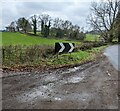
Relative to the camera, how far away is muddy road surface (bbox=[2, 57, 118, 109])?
689 cm

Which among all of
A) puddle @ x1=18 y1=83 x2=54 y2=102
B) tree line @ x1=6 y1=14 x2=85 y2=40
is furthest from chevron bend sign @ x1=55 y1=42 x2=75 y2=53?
tree line @ x1=6 y1=14 x2=85 y2=40

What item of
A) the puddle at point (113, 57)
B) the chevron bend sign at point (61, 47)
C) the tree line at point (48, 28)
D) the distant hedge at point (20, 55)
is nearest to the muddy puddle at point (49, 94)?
the distant hedge at point (20, 55)

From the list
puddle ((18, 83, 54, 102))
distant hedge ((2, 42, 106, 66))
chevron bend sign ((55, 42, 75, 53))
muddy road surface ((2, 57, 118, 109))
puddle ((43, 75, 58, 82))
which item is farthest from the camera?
chevron bend sign ((55, 42, 75, 53))

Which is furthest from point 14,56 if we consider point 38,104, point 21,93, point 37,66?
point 38,104

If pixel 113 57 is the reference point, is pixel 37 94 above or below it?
above

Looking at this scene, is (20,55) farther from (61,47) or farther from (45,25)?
(45,25)

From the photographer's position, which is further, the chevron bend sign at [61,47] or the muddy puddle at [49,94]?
the chevron bend sign at [61,47]

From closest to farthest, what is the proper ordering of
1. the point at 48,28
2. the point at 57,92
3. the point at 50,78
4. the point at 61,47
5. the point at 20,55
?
the point at 57,92 < the point at 50,78 < the point at 20,55 < the point at 61,47 < the point at 48,28

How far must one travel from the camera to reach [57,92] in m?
8.37

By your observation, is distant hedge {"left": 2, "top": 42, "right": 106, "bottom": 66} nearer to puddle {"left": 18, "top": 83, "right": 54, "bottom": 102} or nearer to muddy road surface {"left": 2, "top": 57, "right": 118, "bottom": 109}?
muddy road surface {"left": 2, "top": 57, "right": 118, "bottom": 109}

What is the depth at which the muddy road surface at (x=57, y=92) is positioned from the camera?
22.6ft

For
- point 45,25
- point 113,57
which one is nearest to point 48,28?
point 45,25

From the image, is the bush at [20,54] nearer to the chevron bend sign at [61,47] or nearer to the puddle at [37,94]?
the chevron bend sign at [61,47]

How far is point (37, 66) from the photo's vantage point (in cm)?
1439
